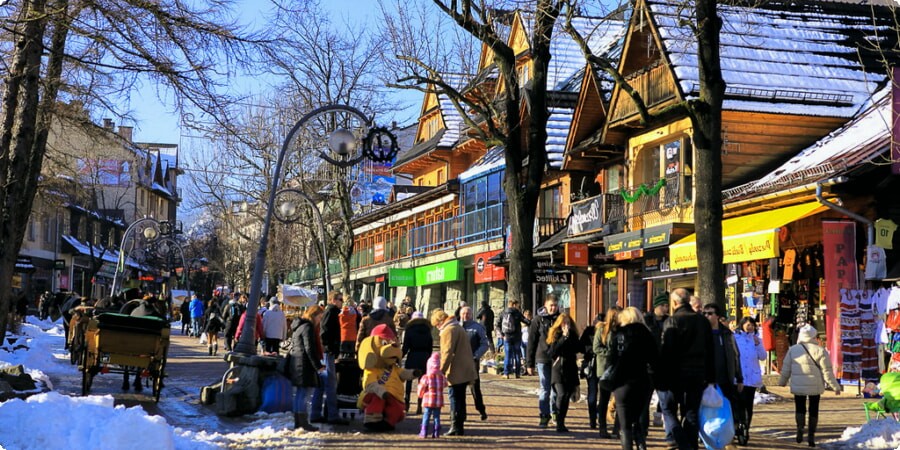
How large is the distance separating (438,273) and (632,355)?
37.4 m

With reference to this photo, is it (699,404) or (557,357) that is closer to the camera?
(699,404)

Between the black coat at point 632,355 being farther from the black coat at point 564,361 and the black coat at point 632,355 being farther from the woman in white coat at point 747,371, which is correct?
the black coat at point 564,361

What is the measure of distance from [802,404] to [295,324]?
21.2ft

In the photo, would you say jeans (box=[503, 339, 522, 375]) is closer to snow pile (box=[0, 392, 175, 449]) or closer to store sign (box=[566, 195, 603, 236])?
store sign (box=[566, 195, 603, 236])

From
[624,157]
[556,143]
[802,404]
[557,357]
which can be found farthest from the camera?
[556,143]

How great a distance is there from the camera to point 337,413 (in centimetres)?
1541

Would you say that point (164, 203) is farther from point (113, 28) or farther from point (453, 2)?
point (113, 28)

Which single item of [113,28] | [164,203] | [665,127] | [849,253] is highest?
[164,203]

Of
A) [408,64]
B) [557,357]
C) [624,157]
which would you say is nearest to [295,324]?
[557,357]

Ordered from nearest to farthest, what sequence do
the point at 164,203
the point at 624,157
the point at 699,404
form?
the point at 699,404 → the point at 624,157 → the point at 164,203

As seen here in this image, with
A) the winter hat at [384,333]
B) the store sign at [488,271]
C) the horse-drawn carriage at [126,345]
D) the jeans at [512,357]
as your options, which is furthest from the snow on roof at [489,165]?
the winter hat at [384,333]

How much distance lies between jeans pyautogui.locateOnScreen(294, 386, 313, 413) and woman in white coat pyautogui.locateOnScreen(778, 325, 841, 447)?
582 cm

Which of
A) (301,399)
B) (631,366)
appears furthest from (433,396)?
(631,366)

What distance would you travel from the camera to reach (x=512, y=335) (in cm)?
2450
